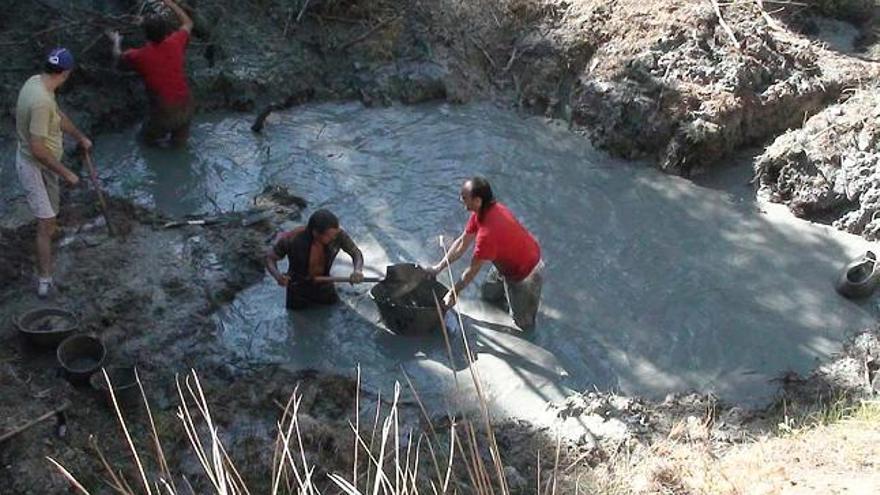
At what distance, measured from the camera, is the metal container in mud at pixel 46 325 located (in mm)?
6664

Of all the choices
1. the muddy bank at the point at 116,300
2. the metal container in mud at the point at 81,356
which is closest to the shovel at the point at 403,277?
the muddy bank at the point at 116,300

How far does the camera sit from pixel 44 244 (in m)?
7.13

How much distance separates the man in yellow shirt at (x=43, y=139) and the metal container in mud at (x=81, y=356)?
96cm

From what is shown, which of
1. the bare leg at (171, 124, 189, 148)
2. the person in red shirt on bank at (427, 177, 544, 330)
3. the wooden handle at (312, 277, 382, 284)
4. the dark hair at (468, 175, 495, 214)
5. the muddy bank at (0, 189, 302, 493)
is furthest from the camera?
the bare leg at (171, 124, 189, 148)

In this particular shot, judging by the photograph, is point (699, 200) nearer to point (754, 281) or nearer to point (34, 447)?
point (754, 281)

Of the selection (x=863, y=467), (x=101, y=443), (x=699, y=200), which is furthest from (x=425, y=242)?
(x=863, y=467)

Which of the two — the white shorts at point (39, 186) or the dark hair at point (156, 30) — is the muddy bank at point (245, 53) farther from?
the white shorts at point (39, 186)

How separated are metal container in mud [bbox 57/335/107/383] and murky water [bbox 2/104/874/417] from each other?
1.01m

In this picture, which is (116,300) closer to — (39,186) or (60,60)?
(39,186)

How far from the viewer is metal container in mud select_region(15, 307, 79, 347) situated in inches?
262

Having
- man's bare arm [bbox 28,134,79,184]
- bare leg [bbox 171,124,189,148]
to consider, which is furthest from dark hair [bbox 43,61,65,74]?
bare leg [bbox 171,124,189,148]

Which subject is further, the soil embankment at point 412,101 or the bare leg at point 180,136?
the bare leg at point 180,136

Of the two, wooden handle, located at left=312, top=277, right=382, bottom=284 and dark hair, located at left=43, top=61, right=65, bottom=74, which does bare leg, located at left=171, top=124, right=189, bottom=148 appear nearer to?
dark hair, located at left=43, top=61, right=65, bottom=74

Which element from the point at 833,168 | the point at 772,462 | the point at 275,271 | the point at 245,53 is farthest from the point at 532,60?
the point at 772,462
